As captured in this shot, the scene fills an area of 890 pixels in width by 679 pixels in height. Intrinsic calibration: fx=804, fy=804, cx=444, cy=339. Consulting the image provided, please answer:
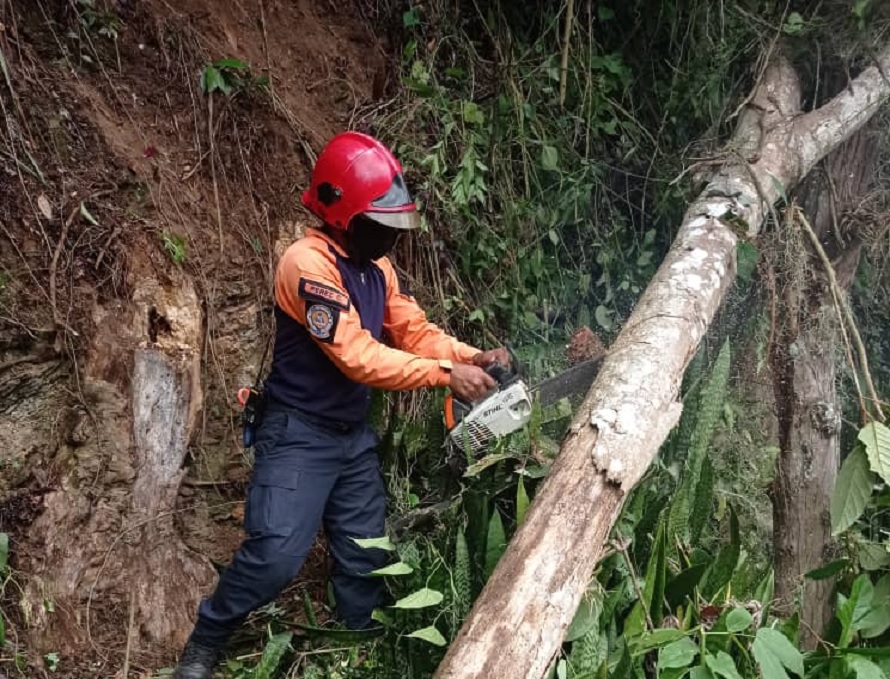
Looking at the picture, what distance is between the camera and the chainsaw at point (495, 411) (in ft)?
8.97

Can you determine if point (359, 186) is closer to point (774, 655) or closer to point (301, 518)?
point (301, 518)

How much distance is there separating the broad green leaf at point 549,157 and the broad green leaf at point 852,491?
85.2 inches

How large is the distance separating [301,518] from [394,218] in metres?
1.11

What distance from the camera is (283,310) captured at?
9.61 feet

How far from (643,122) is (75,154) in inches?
125

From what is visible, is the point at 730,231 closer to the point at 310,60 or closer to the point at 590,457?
the point at 590,457

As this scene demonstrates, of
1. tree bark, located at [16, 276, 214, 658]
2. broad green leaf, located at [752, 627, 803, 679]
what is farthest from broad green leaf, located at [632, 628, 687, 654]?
tree bark, located at [16, 276, 214, 658]

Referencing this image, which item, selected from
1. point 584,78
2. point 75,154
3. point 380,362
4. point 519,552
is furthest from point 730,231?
point 75,154

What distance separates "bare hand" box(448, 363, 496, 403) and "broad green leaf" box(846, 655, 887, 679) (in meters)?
1.42

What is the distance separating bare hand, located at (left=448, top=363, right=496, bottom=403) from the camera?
278 cm

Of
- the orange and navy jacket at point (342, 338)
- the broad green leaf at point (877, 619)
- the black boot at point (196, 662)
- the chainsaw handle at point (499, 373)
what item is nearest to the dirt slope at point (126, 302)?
the black boot at point (196, 662)

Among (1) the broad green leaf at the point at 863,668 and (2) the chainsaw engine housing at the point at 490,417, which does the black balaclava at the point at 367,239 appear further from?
(1) the broad green leaf at the point at 863,668

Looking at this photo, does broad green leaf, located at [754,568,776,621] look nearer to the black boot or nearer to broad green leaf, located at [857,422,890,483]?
broad green leaf, located at [857,422,890,483]

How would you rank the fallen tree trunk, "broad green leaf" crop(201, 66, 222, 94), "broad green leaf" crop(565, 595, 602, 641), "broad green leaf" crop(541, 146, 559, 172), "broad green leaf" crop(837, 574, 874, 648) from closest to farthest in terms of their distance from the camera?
the fallen tree trunk < "broad green leaf" crop(565, 595, 602, 641) < "broad green leaf" crop(837, 574, 874, 648) < "broad green leaf" crop(201, 66, 222, 94) < "broad green leaf" crop(541, 146, 559, 172)
